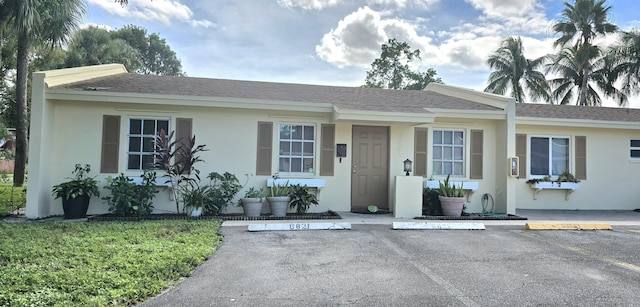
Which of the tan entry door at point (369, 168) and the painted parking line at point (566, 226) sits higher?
the tan entry door at point (369, 168)

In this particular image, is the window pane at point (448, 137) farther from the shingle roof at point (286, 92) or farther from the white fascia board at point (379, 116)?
the white fascia board at point (379, 116)

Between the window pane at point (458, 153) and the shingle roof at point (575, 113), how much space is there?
2006 millimetres

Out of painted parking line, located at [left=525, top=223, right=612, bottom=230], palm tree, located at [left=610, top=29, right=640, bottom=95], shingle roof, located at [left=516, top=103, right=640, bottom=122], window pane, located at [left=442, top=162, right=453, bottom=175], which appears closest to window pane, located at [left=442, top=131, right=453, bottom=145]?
window pane, located at [left=442, top=162, right=453, bottom=175]

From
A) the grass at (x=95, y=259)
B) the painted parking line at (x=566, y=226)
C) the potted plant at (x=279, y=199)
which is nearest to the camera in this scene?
the grass at (x=95, y=259)

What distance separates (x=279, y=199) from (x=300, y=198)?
534 mm

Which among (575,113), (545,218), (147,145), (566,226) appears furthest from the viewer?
(575,113)

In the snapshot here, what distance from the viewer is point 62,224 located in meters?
6.68

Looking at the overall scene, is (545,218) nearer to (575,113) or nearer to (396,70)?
(575,113)

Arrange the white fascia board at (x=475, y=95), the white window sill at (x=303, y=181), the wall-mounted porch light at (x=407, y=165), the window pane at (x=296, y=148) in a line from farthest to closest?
the white fascia board at (x=475, y=95) → the window pane at (x=296, y=148) → the white window sill at (x=303, y=181) → the wall-mounted porch light at (x=407, y=165)

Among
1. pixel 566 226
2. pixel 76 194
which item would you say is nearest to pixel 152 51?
pixel 76 194

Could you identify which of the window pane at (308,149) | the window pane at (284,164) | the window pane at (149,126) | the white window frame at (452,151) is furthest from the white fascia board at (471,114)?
the window pane at (149,126)

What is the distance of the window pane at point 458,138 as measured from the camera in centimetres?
975

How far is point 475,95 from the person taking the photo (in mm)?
10453

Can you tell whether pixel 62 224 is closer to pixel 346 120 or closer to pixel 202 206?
pixel 202 206
